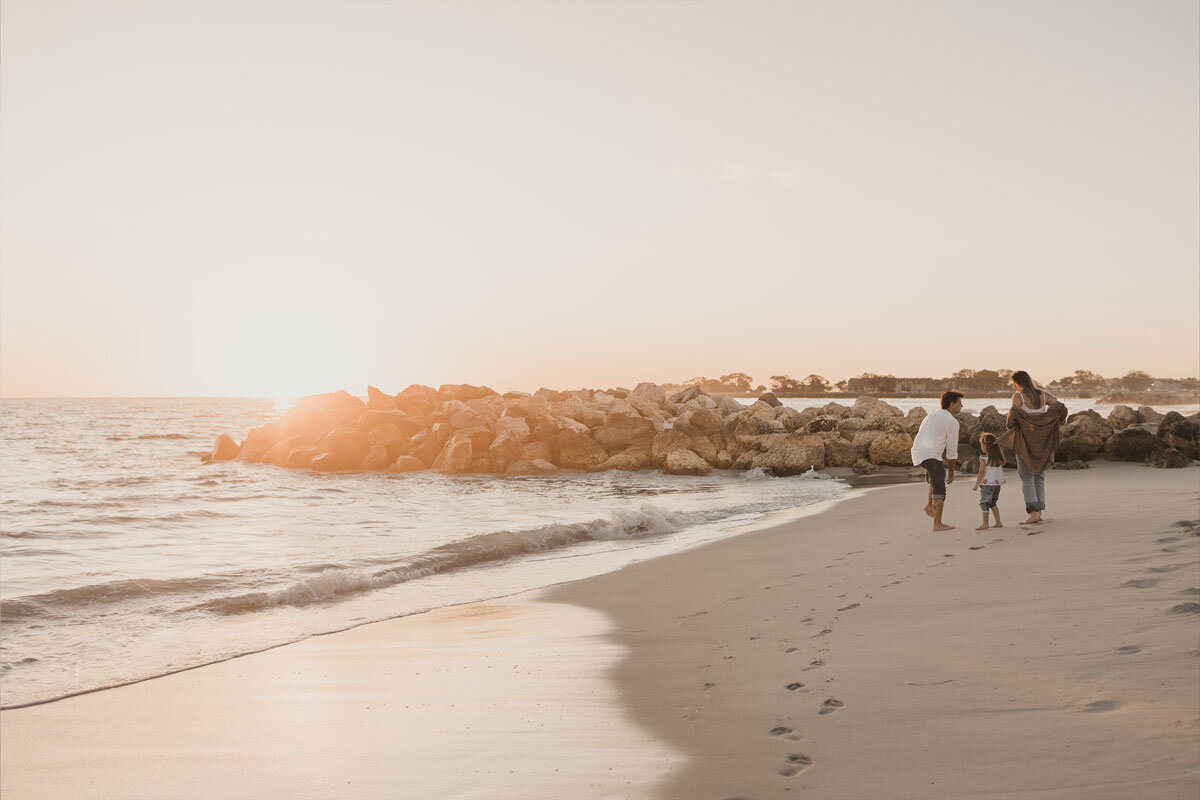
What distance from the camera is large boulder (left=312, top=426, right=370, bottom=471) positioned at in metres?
28.4

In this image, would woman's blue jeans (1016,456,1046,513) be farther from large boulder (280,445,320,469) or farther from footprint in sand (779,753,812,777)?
large boulder (280,445,320,469)

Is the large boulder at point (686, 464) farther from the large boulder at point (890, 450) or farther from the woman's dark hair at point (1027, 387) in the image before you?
the woman's dark hair at point (1027, 387)

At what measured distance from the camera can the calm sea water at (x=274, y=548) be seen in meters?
7.32

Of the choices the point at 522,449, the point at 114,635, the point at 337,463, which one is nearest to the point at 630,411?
the point at 522,449

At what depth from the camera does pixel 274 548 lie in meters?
12.1

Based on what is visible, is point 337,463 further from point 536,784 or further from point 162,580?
point 536,784

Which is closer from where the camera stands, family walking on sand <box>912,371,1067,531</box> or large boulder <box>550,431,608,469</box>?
family walking on sand <box>912,371,1067,531</box>

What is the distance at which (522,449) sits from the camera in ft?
88.8

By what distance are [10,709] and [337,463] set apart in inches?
932

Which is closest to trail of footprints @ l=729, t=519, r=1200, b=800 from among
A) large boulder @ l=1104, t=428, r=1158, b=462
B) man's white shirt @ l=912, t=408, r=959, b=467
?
man's white shirt @ l=912, t=408, r=959, b=467

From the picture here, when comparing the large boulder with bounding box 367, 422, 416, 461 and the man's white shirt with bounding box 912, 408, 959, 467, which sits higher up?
the man's white shirt with bounding box 912, 408, 959, 467

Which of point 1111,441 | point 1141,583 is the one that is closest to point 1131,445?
point 1111,441

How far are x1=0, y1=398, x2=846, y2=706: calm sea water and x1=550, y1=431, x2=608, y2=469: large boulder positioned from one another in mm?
2106

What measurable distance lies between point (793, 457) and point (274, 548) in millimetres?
16007
